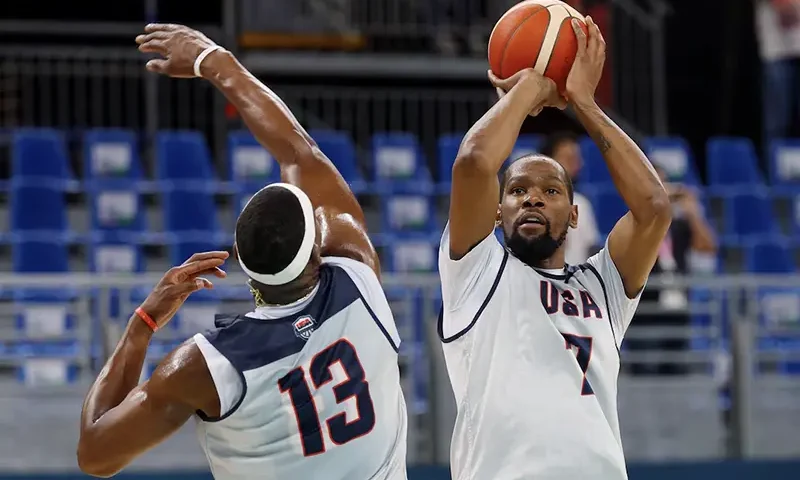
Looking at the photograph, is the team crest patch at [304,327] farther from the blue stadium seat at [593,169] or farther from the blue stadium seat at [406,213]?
the blue stadium seat at [593,169]

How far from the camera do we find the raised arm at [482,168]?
3.75 metres

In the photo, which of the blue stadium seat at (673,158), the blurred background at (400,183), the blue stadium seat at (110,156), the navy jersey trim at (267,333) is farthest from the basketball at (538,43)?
the blue stadium seat at (673,158)

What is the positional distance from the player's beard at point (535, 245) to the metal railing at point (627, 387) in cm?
374

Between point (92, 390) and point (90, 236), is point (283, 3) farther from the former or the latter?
point (92, 390)

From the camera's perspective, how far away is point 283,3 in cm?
1390

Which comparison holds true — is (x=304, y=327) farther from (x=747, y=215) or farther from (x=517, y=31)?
(x=747, y=215)

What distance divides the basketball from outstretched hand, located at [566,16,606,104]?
3cm

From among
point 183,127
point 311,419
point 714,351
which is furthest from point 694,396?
point 183,127

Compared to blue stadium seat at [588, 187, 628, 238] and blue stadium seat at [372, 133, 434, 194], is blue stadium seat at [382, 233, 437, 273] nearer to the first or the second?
blue stadium seat at [372, 133, 434, 194]

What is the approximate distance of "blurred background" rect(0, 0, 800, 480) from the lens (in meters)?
7.95

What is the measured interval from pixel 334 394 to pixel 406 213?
750cm

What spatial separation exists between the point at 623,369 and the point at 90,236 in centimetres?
406

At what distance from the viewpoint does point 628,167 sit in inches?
159

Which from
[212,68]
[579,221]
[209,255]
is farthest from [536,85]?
[579,221]
